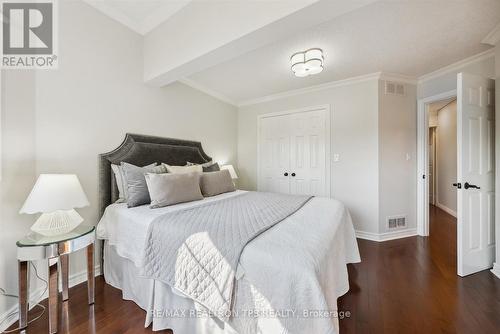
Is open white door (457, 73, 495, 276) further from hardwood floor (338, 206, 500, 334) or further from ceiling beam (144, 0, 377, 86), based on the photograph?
ceiling beam (144, 0, 377, 86)

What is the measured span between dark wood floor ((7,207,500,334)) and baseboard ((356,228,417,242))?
0.61m

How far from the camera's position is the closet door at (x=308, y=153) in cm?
340

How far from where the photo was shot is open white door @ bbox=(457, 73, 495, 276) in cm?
198

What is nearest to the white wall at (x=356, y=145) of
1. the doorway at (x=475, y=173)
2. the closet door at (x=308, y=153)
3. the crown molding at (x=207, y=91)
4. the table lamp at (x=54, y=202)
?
the closet door at (x=308, y=153)

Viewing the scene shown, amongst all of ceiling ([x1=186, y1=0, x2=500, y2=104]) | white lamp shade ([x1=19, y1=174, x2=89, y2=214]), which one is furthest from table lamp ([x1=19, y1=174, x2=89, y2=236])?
ceiling ([x1=186, y1=0, x2=500, y2=104])

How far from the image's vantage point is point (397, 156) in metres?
3.01

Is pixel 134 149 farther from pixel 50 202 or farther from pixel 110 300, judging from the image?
pixel 110 300

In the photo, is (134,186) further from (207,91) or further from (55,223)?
(207,91)

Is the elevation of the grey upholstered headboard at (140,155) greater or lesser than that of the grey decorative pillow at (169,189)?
greater

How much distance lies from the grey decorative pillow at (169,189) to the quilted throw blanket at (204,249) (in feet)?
1.09

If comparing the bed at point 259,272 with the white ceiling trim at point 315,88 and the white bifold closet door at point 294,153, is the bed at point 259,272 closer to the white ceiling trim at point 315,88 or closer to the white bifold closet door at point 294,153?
the white bifold closet door at point 294,153

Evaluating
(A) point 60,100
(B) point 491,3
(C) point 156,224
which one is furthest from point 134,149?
(B) point 491,3

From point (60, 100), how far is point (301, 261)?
2.31 m

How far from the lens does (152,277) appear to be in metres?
1.35
